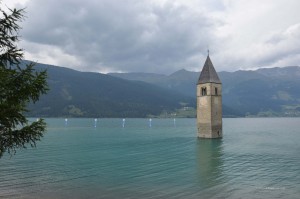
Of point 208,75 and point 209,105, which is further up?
point 208,75

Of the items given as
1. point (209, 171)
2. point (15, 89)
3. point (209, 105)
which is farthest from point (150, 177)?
point (209, 105)

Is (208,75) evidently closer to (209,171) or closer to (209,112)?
(209,112)

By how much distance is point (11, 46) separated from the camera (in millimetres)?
14008

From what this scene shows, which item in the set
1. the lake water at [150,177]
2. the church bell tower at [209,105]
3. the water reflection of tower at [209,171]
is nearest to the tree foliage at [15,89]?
the lake water at [150,177]

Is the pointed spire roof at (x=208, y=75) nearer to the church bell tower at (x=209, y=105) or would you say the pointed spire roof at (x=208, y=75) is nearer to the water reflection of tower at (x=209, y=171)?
the church bell tower at (x=209, y=105)

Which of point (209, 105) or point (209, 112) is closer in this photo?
point (209, 112)

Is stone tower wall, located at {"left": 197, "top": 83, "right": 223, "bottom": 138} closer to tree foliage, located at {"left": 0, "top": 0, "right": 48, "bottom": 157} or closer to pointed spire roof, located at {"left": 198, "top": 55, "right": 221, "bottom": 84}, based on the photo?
pointed spire roof, located at {"left": 198, "top": 55, "right": 221, "bottom": 84}

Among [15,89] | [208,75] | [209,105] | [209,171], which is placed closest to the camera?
[15,89]

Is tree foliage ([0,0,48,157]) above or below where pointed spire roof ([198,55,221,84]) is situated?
below

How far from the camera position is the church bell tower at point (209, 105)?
231 feet

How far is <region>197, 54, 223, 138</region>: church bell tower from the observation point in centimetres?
7031

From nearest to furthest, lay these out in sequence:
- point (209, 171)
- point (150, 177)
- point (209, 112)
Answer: point (150, 177), point (209, 171), point (209, 112)

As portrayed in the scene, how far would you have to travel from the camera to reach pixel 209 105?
70.1 metres

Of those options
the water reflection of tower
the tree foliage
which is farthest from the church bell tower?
the tree foliage
